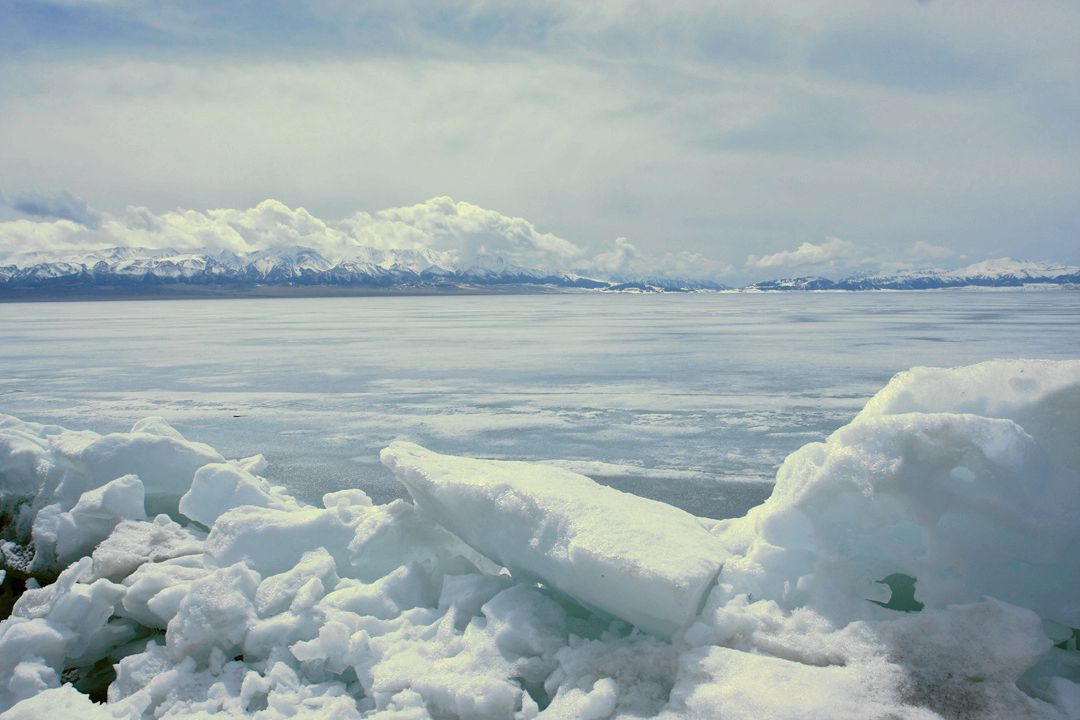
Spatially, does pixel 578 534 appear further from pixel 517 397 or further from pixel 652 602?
pixel 517 397

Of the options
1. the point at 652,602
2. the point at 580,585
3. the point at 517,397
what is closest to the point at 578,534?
the point at 580,585

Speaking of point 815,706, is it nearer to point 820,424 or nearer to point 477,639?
point 477,639

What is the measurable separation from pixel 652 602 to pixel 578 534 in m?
0.44

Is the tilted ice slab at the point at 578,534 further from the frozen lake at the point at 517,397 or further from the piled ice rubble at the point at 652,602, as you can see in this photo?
the frozen lake at the point at 517,397

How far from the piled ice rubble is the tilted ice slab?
1 centimetres

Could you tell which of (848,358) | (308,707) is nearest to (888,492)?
(308,707)

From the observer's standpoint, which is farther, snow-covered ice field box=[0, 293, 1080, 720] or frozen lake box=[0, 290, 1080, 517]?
frozen lake box=[0, 290, 1080, 517]

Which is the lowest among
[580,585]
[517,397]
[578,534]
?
[517,397]

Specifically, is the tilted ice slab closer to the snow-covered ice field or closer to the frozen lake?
the snow-covered ice field

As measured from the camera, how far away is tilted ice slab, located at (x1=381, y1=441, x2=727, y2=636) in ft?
10.1

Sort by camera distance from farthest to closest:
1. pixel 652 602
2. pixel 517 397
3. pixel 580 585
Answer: pixel 517 397, pixel 580 585, pixel 652 602

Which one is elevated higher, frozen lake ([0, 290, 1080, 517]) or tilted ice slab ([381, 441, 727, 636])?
tilted ice slab ([381, 441, 727, 636])

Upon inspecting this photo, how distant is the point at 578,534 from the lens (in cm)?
333

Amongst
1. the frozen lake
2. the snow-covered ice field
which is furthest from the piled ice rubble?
the frozen lake
